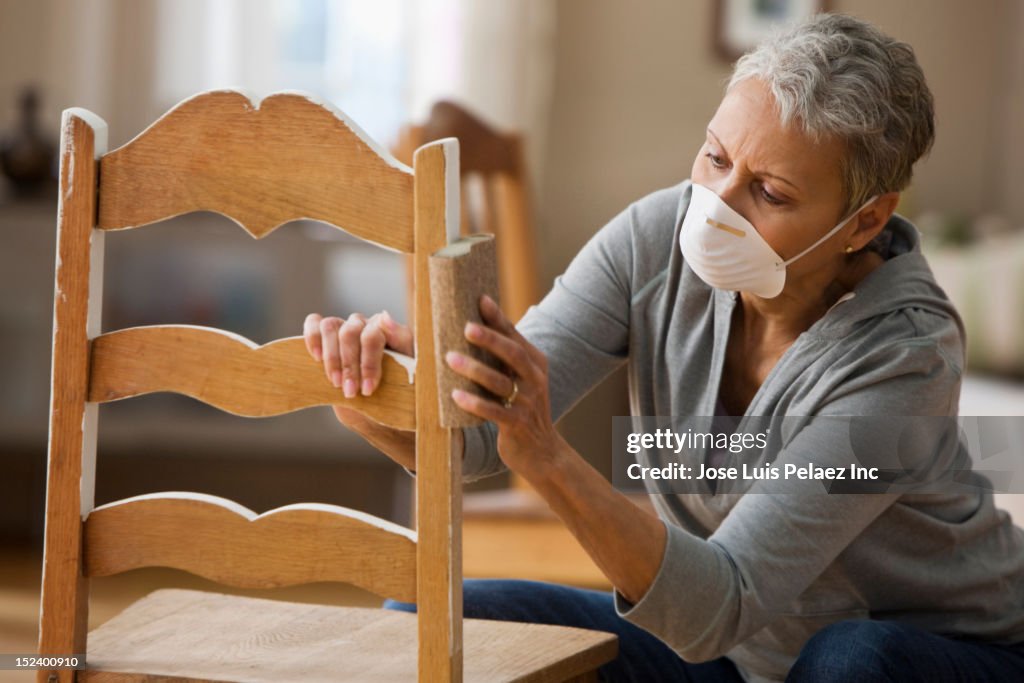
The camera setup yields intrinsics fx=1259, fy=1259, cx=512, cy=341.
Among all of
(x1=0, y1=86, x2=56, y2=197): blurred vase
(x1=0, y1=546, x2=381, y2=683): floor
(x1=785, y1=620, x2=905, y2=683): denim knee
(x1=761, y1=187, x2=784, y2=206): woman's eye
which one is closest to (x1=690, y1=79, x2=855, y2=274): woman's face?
(x1=761, y1=187, x2=784, y2=206): woman's eye

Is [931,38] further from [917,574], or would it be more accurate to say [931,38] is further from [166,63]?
[917,574]

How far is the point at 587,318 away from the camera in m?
1.28

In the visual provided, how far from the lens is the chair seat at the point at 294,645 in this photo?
95 cm

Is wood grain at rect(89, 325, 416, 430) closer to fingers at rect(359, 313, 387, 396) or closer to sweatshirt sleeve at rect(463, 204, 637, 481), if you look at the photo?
fingers at rect(359, 313, 387, 396)

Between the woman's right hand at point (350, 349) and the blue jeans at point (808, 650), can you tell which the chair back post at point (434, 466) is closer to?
the woman's right hand at point (350, 349)

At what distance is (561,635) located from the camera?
3.55 ft

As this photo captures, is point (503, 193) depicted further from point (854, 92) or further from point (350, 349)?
point (350, 349)

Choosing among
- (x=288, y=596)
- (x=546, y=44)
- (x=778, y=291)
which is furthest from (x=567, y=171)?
(x=778, y=291)

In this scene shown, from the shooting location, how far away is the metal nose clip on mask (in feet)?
3.80

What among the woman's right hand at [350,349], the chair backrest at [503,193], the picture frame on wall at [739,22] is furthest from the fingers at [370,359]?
the picture frame on wall at [739,22]

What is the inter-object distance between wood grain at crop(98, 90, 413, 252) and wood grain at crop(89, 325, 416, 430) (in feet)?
0.28

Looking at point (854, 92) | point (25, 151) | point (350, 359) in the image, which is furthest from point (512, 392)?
point (25, 151)

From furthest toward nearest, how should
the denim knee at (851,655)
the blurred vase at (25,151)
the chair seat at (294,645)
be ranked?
1. the blurred vase at (25,151)
2. the denim knee at (851,655)
3. the chair seat at (294,645)

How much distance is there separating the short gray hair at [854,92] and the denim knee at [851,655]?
0.38 metres
